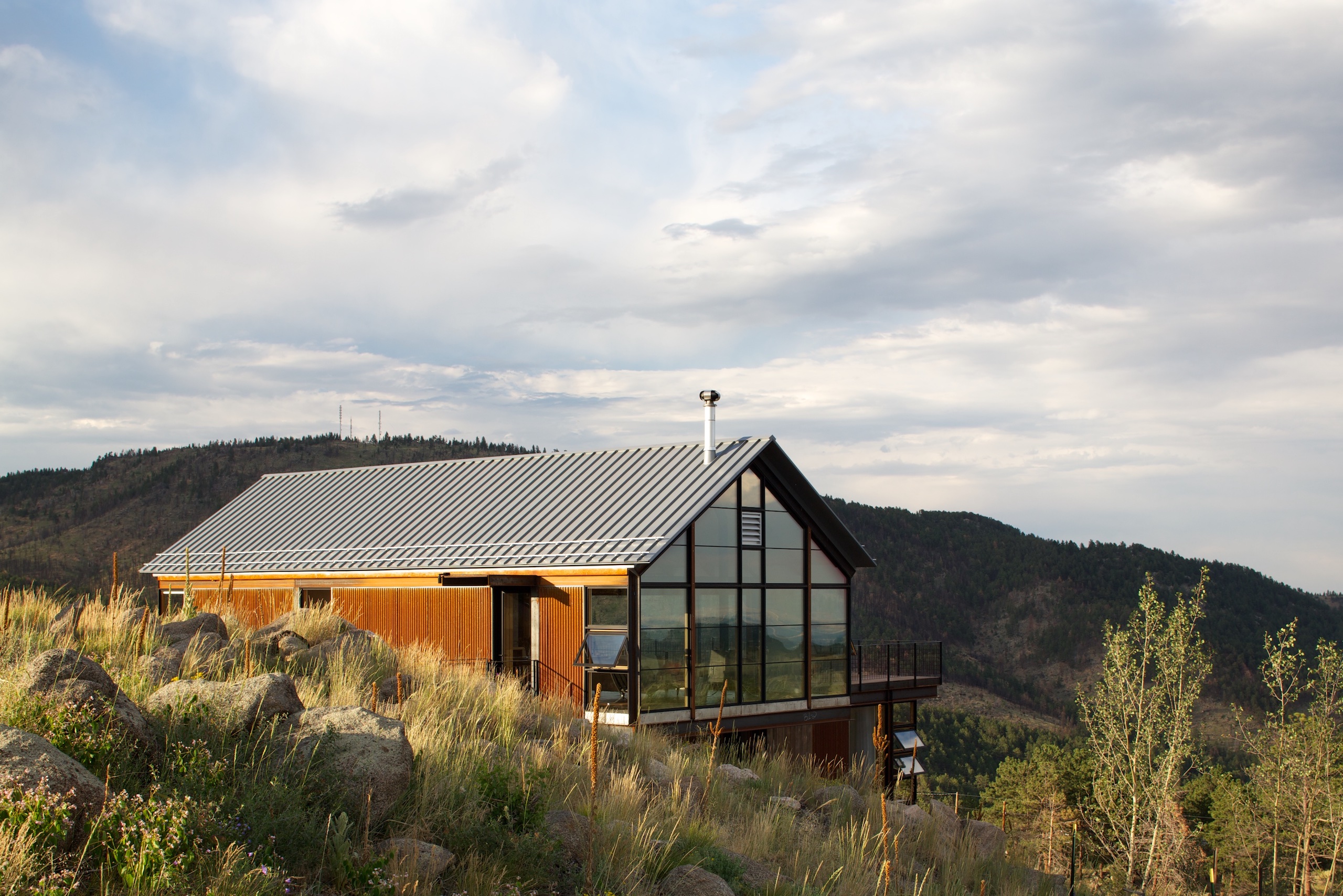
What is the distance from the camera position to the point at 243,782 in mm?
6055

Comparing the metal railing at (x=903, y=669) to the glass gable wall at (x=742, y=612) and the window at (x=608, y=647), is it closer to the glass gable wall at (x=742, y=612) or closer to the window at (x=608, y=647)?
the glass gable wall at (x=742, y=612)

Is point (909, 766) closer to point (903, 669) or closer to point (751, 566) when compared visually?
point (903, 669)

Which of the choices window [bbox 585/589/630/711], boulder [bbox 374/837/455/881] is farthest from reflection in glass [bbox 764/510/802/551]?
boulder [bbox 374/837/455/881]

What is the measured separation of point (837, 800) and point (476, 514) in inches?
510

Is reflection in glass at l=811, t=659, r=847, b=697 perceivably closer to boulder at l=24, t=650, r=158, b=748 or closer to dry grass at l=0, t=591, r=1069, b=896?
dry grass at l=0, t=591, r=1069, b=896

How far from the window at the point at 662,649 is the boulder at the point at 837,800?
19.9 ft

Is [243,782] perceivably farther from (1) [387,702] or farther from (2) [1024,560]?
(2) [1024,560]

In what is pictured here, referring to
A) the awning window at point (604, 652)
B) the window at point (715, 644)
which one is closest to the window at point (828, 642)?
the window at point (715, 644)

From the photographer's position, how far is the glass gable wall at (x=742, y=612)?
61.3ft

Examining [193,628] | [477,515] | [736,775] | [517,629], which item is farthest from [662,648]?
[193,628]

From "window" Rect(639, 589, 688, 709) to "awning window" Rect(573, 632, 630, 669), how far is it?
0.95 ft

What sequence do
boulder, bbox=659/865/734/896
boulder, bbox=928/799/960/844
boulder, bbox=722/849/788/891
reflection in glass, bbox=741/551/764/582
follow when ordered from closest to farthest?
boulder, bbox=659/865/734/896 → boulder, bbox=722/849/788/891 → boulder, bbox=928/799/960/844 → reflection in glass, bbox=741/551/764/582

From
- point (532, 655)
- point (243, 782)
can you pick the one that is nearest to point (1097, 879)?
point (532, 655)

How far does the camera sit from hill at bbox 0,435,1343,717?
62.8 m
